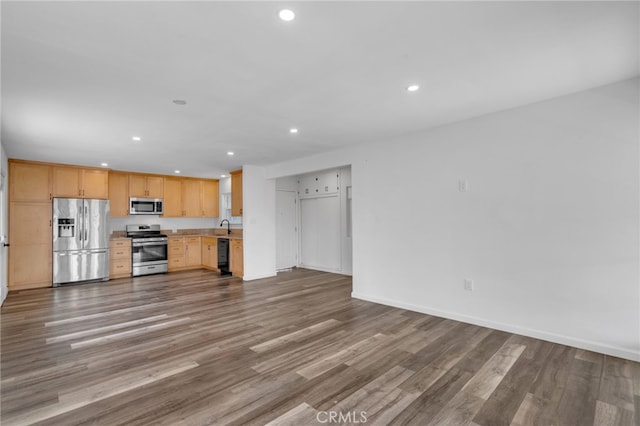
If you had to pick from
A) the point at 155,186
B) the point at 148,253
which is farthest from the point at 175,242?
the point at 155,186

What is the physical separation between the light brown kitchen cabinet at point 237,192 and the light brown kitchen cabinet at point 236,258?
0.70 meters

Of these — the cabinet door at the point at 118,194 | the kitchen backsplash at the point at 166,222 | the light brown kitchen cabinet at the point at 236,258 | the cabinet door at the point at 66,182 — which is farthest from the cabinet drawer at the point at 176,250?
the cabinet door at the point at 66,182

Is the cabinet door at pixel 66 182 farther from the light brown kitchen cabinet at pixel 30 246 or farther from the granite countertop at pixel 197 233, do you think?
the granite countertop at pixel 197 233

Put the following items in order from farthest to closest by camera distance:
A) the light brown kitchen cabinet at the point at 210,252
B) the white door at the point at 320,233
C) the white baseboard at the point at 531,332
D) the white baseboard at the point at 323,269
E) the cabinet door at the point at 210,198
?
the cabinet door at the point at 210,198, the light brown kitchen cabinet at the point at 210,252, the white door at the point at 320,233, the white baseboard at the point at 323,269, the white baseboard at the point at 531,332

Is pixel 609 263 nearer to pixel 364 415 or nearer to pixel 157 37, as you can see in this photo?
pixel 364 415

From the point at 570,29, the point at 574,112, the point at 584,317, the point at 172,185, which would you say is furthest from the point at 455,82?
the point at 172,185

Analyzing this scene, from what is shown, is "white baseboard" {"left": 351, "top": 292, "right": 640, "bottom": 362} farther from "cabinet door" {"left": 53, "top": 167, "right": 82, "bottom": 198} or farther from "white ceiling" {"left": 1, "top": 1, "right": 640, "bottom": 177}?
"cabinet door" {"left": 53, "top": 167, "right": 82, "bottom": 198}

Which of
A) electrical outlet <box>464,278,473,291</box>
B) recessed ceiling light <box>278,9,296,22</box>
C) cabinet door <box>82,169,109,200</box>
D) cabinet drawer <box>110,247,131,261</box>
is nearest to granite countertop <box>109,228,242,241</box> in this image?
cabinet drawer <box>110,247,131,261</box>

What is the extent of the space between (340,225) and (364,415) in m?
5.25

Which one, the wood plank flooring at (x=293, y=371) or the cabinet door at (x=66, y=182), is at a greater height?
the cabinet door at (x=66, y=182)

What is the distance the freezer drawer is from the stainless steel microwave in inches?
47.4

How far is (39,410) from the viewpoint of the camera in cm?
210

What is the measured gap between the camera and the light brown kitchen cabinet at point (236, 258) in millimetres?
6660

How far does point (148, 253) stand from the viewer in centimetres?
714
